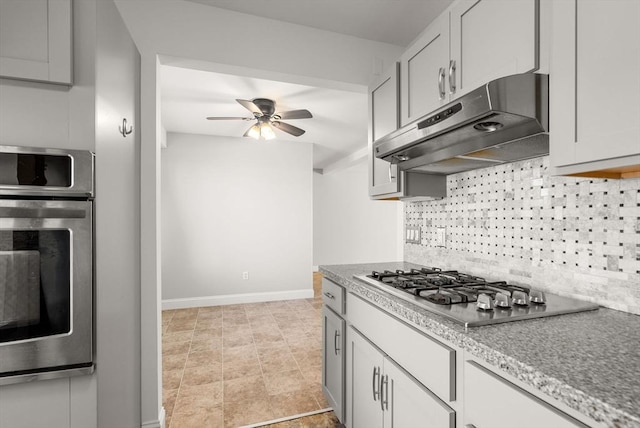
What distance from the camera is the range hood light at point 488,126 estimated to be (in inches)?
47.0

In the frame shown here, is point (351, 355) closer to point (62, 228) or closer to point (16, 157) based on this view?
point (62, 228)

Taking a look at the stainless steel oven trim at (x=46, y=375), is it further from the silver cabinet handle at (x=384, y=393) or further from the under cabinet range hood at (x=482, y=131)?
the under cabinet range hood at (x=482, y=131)

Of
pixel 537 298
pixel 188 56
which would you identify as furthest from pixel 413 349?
pixel 188 56

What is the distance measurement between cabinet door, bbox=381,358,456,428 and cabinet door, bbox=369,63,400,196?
41.8 inches

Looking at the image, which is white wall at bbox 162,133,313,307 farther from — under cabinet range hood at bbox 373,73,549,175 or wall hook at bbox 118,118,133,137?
under cabinet range hood at bbox 373,73,549,175

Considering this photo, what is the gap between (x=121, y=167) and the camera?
151 centimetres

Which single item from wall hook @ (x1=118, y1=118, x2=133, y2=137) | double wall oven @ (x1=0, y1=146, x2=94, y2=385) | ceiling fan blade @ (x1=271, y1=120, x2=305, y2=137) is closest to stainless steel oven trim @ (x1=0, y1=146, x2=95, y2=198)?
double wall oven @ (x1=0, y1=146, x2=94, y2=385)

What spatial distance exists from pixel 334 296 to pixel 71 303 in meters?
1.28

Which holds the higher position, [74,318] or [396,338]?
[74,318]

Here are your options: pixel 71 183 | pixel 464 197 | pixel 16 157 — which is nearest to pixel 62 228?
pixel 71 183

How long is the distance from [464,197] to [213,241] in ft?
12.5

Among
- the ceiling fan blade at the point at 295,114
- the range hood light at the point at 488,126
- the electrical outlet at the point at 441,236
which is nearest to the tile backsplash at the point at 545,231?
the electrical outlet at the point at 441,236

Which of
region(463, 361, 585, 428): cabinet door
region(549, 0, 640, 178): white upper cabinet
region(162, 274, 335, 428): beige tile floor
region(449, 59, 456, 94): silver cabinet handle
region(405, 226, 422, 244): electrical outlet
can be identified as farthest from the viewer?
region(405, 226, 422, 244): electrical outlet

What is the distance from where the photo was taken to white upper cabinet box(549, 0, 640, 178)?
0.80m
